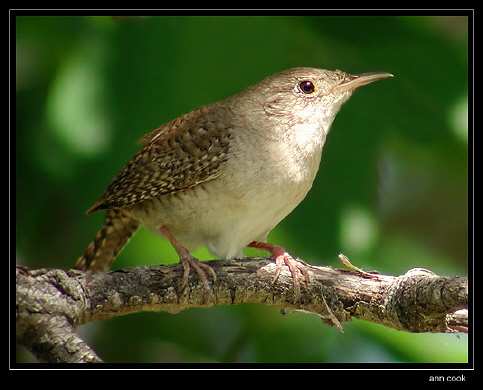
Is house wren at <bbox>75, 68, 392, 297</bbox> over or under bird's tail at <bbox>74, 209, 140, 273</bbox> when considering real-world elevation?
over

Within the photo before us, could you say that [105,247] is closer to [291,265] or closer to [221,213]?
[221,213]

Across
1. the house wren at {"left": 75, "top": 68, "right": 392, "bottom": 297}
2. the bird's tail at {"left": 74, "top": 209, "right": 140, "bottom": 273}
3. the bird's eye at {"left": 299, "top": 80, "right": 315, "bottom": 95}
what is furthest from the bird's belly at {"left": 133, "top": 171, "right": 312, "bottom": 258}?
the bird's eye at {"left": 299, "top": 80, "right": 315, "bottom": 95}

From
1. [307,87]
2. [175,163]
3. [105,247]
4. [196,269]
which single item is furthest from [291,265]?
[105,247]

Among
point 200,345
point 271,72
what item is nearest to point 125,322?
point 200,345

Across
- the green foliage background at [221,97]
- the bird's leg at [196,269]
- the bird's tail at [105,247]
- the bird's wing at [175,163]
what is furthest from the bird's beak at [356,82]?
the bird's tail at [105,247]

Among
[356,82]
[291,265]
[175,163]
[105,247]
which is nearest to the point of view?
[291,265]

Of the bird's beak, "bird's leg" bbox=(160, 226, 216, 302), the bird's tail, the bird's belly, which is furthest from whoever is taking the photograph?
the bird's tail

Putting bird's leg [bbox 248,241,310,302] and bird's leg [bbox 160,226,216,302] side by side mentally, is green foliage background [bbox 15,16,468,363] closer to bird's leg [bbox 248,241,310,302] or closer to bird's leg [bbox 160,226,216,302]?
bird's leg [bbox 248,241,310,302]
